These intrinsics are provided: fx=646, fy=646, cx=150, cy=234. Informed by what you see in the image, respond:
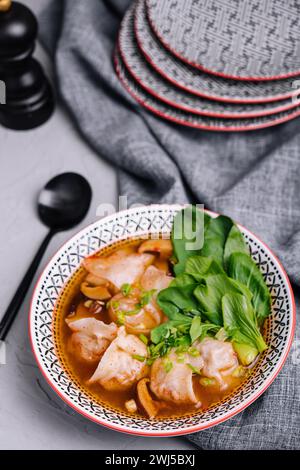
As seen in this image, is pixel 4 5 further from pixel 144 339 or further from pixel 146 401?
pixel 146 401

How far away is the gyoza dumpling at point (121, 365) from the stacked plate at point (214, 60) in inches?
32.6

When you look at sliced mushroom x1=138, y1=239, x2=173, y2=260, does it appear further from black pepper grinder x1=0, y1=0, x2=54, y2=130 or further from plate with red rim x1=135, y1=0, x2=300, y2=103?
black pepper grinder x1=0, y1=0, x2=54, y2=130

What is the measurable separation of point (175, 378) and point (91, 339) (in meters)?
0.24

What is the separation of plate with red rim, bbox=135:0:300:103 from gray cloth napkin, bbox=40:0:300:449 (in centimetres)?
15

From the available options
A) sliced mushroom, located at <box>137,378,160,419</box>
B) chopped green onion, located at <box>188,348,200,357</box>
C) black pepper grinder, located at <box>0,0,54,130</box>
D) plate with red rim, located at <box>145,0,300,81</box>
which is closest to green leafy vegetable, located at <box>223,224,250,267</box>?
chopped green onion, located at <box>188,348,200,357</box>

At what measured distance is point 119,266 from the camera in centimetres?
177

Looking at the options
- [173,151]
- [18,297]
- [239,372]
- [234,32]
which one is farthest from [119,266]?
[234,32]

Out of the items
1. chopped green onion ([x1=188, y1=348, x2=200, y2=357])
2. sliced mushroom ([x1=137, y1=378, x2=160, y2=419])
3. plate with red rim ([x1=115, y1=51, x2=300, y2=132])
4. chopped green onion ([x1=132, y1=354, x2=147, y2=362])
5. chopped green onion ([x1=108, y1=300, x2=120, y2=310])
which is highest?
plate with red rim ([x1=115, y1=51, x2=300, y2=132])

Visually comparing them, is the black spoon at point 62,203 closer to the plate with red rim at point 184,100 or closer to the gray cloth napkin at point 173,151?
the gray cloth napkin at point 173,151

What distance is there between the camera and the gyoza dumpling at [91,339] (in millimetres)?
1632

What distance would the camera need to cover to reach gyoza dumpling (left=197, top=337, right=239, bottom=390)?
5.10ft

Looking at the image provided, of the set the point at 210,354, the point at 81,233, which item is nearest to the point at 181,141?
the point at 81,233

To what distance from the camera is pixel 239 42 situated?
7.38 ft

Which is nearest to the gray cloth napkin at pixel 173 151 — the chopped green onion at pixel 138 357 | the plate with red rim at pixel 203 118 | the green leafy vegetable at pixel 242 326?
the plate with red rim at pixel 203 118
